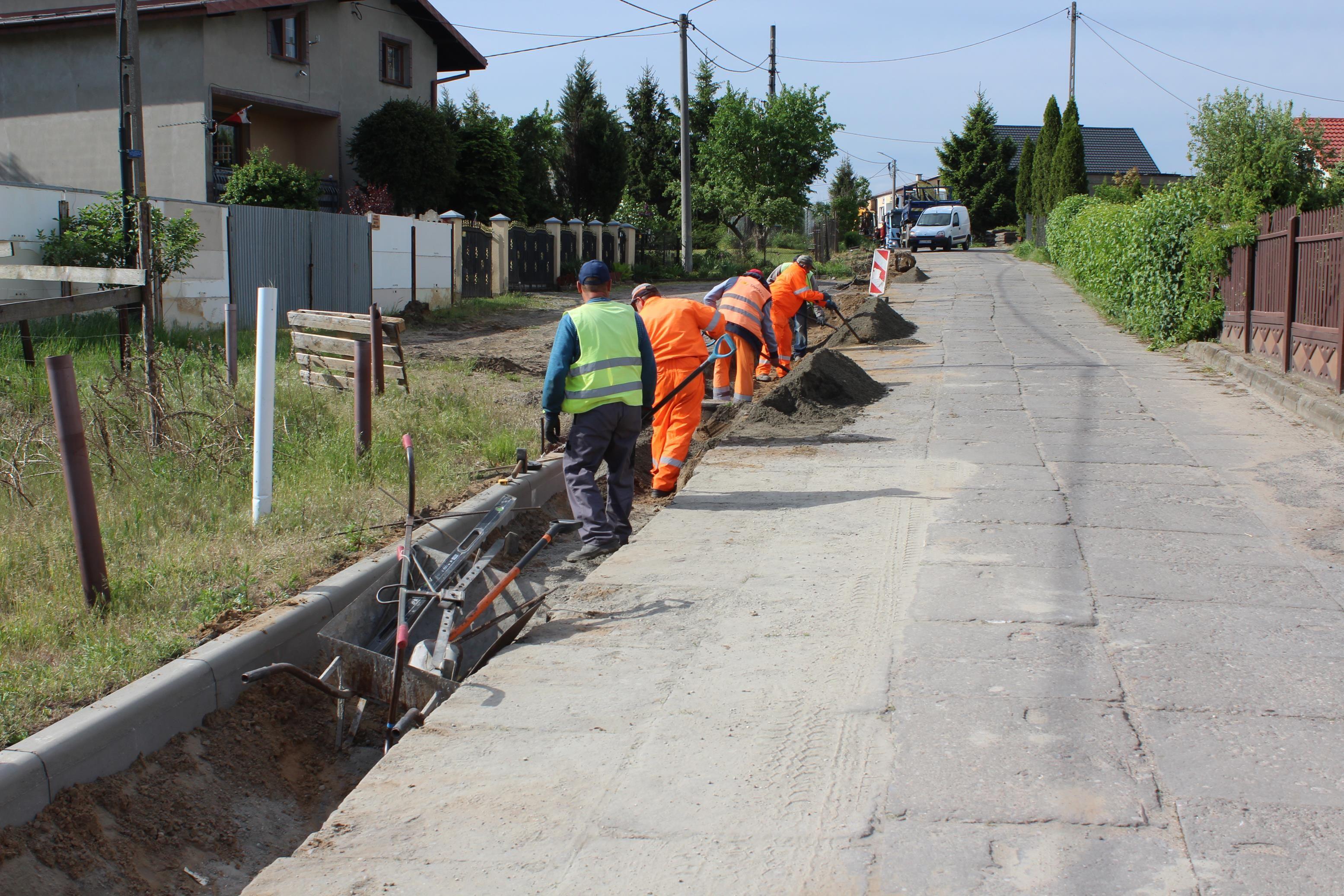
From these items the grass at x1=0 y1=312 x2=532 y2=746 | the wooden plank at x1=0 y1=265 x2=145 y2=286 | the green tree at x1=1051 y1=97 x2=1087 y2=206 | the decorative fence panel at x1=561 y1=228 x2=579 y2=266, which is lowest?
the grass at x1=0 y1=312 x2=532 y2=746

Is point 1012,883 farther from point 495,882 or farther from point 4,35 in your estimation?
point 4,35

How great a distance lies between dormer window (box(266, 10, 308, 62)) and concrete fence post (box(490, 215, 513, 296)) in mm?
5885

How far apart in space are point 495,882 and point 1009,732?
179 centimetres

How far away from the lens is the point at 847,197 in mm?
58688

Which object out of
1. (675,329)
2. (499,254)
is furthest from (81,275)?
(499,254)

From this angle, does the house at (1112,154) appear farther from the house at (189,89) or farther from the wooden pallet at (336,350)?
the wooden pallet at (336,350)

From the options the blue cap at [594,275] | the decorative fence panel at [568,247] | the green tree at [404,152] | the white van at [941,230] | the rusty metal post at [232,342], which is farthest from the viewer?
the white van at [941,230]

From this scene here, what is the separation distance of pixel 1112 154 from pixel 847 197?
1567 cm

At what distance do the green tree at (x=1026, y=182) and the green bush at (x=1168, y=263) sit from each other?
27653mm

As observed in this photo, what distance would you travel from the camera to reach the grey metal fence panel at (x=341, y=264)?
18.5m

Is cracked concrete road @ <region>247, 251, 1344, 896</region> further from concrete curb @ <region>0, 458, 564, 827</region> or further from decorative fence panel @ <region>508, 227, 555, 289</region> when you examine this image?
decorative fence panel @ <region>508, 227, 555, 289</region>

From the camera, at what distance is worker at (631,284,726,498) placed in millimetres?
7844

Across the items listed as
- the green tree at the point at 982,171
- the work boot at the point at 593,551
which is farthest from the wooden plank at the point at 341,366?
the green tree at the point at 982,171

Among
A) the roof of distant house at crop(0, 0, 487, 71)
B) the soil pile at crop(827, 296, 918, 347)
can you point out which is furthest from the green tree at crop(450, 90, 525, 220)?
the soil pile at crop(827, 296, 918, 347)
